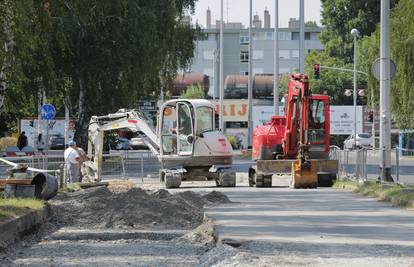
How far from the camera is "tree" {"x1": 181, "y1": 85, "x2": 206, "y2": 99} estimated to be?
107 meters

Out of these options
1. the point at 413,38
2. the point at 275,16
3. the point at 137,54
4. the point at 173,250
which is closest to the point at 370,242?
the point at 173,250

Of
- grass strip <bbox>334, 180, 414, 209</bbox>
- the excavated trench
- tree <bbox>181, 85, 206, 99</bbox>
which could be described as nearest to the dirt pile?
the excavated trench

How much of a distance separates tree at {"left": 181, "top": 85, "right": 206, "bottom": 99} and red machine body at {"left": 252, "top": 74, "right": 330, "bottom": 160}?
242ft

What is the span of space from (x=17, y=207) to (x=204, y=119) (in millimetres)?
17218

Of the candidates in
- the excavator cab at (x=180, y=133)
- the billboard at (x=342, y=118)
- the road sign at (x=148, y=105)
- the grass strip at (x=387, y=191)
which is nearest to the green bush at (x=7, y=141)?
the road sign at (x=148, y=105)

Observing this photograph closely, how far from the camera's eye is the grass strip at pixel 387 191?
69.1 ft

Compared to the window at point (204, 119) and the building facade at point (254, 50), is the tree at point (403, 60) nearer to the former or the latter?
the window at point (204, 119)

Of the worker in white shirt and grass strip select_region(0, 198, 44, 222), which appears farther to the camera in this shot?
the worker in white shirt

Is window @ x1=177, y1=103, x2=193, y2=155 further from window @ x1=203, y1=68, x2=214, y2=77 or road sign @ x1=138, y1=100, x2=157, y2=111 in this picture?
window @ x1=203, y1=68, x2=214, y2=77

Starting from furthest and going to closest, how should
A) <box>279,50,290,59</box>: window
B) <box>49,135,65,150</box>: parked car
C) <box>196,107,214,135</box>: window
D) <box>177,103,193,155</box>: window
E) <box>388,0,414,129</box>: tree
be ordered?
<box>279,50,290,59</box>: window < <box>49,135,65,150</box>: parked car < <box>196,107,214,135</box>: window < <box>177,103,193,155</box>: window < <box>388,0,414,129</box>: tree

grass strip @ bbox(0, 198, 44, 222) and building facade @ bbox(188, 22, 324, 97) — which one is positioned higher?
building facade @ bbox(188, 22, 324, 97)

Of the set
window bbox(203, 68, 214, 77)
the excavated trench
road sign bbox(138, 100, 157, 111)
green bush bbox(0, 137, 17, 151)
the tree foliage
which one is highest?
window bbox(203, 68, 214, 77)

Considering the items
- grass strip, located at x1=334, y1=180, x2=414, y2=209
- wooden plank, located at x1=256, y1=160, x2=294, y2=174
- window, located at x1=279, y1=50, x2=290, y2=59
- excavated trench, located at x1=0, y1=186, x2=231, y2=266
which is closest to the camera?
excavated trench, located at x1=0, y1=186, x2=231, y2=266

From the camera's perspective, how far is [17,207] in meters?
17.8
